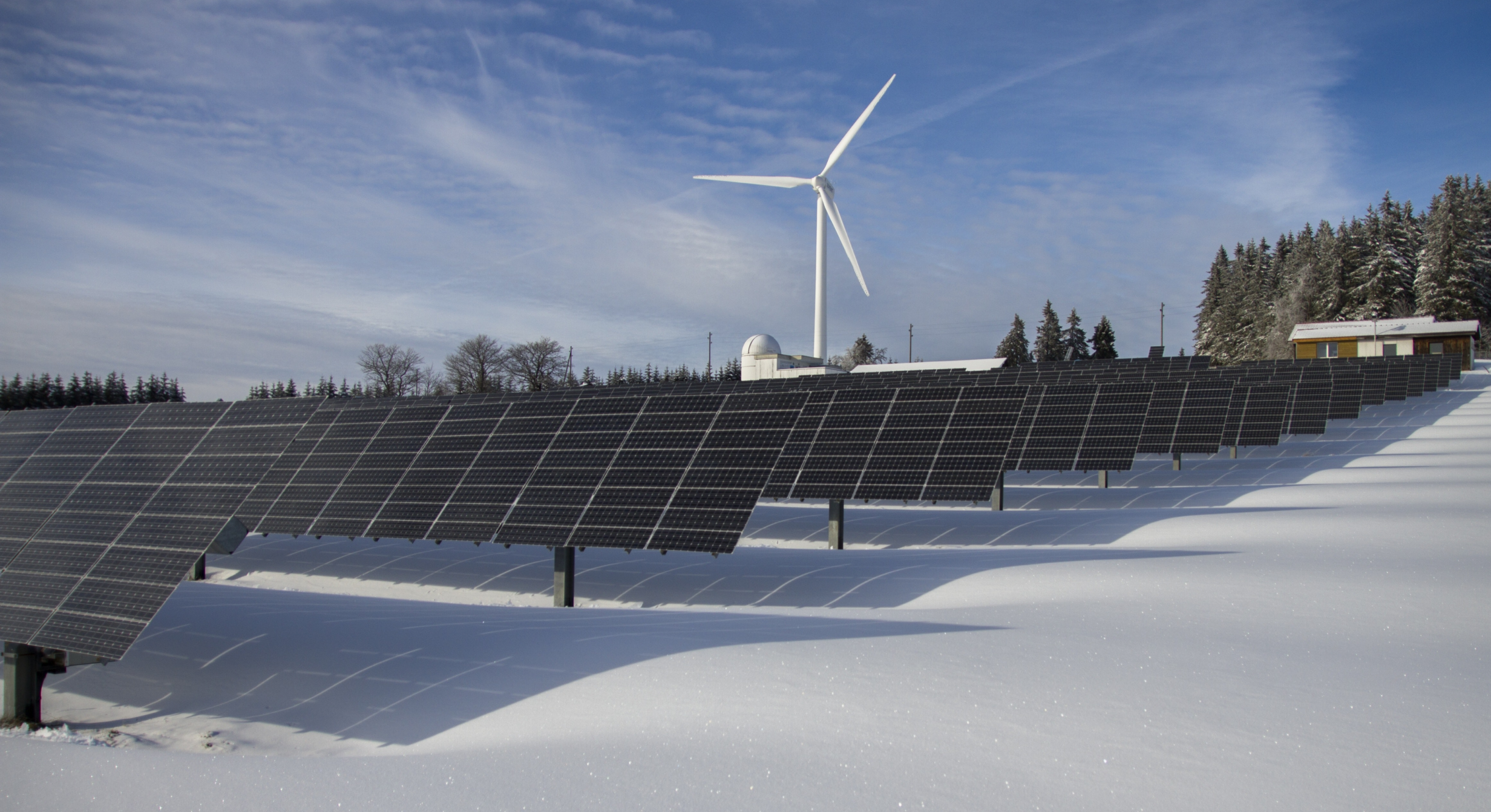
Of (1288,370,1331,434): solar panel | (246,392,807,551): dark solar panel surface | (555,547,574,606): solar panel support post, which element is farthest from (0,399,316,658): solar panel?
(1288,370,1331,434): solar panel

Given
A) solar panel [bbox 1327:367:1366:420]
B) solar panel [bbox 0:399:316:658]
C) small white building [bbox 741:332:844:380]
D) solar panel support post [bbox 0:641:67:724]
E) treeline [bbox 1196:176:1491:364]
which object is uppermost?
treeline [bbox 1196:176:1491:364]

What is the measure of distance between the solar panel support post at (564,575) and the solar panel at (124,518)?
4.93 metres

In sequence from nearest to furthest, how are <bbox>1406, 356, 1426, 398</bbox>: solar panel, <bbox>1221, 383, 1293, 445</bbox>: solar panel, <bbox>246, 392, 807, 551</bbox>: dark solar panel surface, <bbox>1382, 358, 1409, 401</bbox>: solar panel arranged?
<bbox>246, 392, 807, 551</bbox>: dark solar panel surface
<bbox>1221, 383, 1293, 445</bbox>: solar panel
<bbox>1382, 358, 1409, 401</bbox>: solar panel
<bbox>1406, 356, 1426, 398</bbox>: solar panel

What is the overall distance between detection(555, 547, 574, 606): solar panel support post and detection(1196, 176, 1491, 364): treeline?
10534cm

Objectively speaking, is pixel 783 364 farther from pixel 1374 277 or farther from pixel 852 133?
pixel 1374 277

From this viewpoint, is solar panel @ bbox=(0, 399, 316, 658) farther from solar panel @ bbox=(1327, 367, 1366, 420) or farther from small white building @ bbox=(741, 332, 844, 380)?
small white building @ bbox=(741, 332, 844, 380)

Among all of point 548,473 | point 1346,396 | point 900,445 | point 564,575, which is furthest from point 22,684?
point 1346,396

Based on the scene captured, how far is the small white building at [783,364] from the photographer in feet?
234

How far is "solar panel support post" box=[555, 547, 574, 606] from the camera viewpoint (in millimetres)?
15461

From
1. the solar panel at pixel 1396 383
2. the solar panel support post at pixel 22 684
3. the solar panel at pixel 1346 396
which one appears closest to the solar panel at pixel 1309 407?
the solar panel at pixel 1346 396

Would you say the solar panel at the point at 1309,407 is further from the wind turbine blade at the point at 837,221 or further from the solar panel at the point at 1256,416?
the wind turbine blade at the point at 837,221

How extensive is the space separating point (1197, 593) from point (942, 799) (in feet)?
28.8

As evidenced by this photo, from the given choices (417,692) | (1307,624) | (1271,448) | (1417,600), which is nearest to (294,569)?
(417,692)

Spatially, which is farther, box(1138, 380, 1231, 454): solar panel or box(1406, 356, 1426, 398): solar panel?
box(1406, 356, 1426, 398): solar panel
